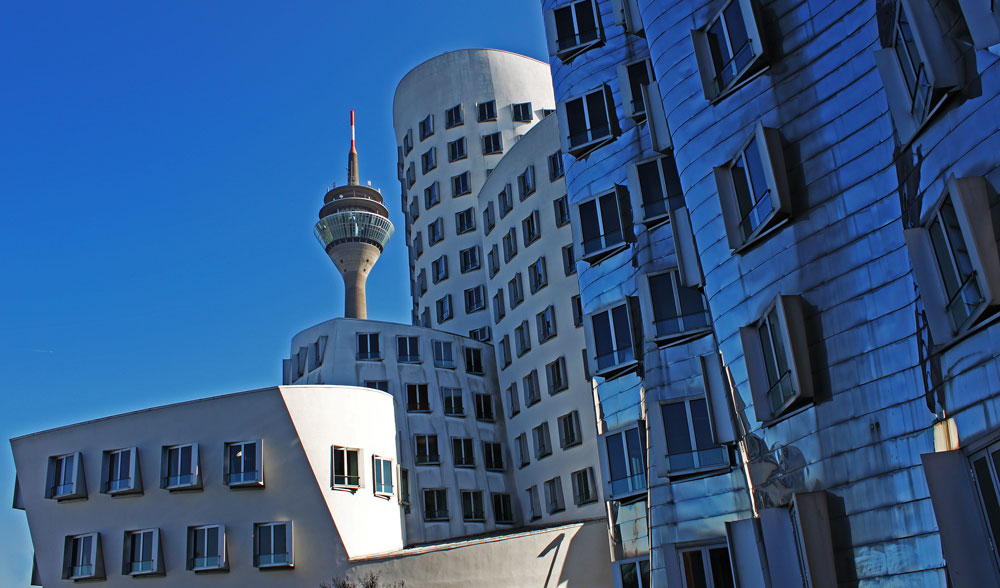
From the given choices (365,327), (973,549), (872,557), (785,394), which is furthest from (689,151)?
(365,327)

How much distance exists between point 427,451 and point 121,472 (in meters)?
12.4

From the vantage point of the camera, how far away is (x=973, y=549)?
9375mm

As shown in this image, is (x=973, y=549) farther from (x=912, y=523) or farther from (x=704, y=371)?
(x=704, y=371)

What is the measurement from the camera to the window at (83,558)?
3338cm

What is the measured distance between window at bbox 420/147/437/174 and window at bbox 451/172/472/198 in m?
2.02

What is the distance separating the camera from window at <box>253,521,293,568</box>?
32000 mm

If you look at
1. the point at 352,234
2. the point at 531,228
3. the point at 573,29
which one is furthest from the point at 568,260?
the point at 352,234

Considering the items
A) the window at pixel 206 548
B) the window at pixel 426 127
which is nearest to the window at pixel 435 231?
the window at pixel 426 127

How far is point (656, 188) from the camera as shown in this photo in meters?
19.9

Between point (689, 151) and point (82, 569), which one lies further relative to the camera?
point (82, 569)

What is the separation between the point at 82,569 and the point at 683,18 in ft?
96.1

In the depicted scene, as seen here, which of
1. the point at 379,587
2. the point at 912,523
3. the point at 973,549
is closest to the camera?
the point at 973,549

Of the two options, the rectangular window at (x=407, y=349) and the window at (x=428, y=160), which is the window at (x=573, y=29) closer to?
the rectangular window at (x=407, y=349)

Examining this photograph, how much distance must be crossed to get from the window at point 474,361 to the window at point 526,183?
26.9 feet
